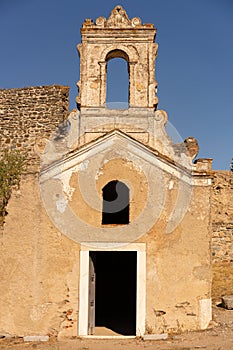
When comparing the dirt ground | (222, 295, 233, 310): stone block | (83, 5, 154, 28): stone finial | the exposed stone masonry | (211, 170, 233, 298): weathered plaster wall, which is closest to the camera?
the dirt ground

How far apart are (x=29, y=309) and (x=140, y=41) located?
6.62m

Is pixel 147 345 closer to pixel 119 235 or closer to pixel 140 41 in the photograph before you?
pixel 119 235

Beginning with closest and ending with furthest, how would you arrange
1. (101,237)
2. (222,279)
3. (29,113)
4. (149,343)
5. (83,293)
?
(149,343), (83,293), (101,237), (222,279), (29,113)

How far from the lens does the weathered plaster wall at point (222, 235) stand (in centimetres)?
1430

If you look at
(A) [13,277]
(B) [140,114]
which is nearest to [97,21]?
(B) [140,114]

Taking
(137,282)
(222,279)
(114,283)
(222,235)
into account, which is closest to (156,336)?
(137,282)

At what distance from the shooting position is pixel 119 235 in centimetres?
871

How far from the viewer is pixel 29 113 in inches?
648

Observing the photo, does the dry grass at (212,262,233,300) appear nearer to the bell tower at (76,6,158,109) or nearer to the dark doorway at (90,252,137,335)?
the dark doorway at (90,252,137,335)

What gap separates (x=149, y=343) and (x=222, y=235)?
30.9 ft

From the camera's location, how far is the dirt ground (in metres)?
7.63

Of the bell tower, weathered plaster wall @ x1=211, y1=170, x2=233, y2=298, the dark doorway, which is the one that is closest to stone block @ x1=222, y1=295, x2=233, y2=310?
weathered plaster wall @ x1=211, y1=170, x2=233, y2=298

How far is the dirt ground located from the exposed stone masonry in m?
9.32

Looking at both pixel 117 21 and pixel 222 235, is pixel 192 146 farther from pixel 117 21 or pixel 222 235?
pixel 222 235
